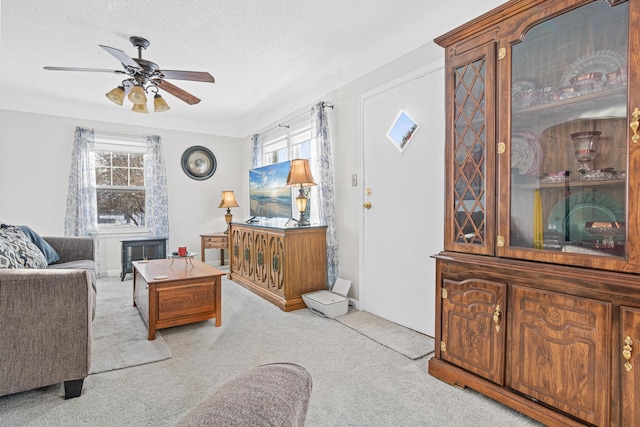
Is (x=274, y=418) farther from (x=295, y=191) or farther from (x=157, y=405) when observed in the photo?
(x=295, y=191)

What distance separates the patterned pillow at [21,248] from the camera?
98.7 inches

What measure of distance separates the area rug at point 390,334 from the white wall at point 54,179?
361 cm

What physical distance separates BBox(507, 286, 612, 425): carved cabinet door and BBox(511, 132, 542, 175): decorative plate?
604 mm

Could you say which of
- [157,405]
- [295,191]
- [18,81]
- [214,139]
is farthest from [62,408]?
[214,139]

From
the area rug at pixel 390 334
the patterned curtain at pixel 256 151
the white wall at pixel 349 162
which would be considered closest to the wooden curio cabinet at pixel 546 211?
the area rug at pixel 390 334

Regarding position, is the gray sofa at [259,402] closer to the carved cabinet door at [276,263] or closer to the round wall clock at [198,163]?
the carved cabinet door at [276,263]

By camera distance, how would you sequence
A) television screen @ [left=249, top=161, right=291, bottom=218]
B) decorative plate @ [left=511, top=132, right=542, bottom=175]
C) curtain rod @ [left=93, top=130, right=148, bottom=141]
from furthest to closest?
1. curtain rod @ [left=93, top=130, right=148, bottom=141]
2. television screen @ [left=249, top=161, right=291, bottom=218]
3. decorative plate @ [left=511, top=132, right=542, bottom=175]

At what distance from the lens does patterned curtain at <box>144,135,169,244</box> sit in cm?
541

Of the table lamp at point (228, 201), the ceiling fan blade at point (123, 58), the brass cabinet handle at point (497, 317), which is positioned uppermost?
the ceiling fan blade at point (123, 58)

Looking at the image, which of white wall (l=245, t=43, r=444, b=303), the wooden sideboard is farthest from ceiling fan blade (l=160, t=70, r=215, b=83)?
the wooden sideboard

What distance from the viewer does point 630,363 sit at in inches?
52.4

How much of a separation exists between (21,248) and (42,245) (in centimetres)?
71

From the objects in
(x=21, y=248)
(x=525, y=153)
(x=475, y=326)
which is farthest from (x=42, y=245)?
(x=525, y=153)

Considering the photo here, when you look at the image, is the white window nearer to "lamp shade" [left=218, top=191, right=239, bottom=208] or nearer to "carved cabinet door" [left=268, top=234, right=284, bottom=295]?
"lamp shade" [left=218, top=191, right=239, bottom=208]
